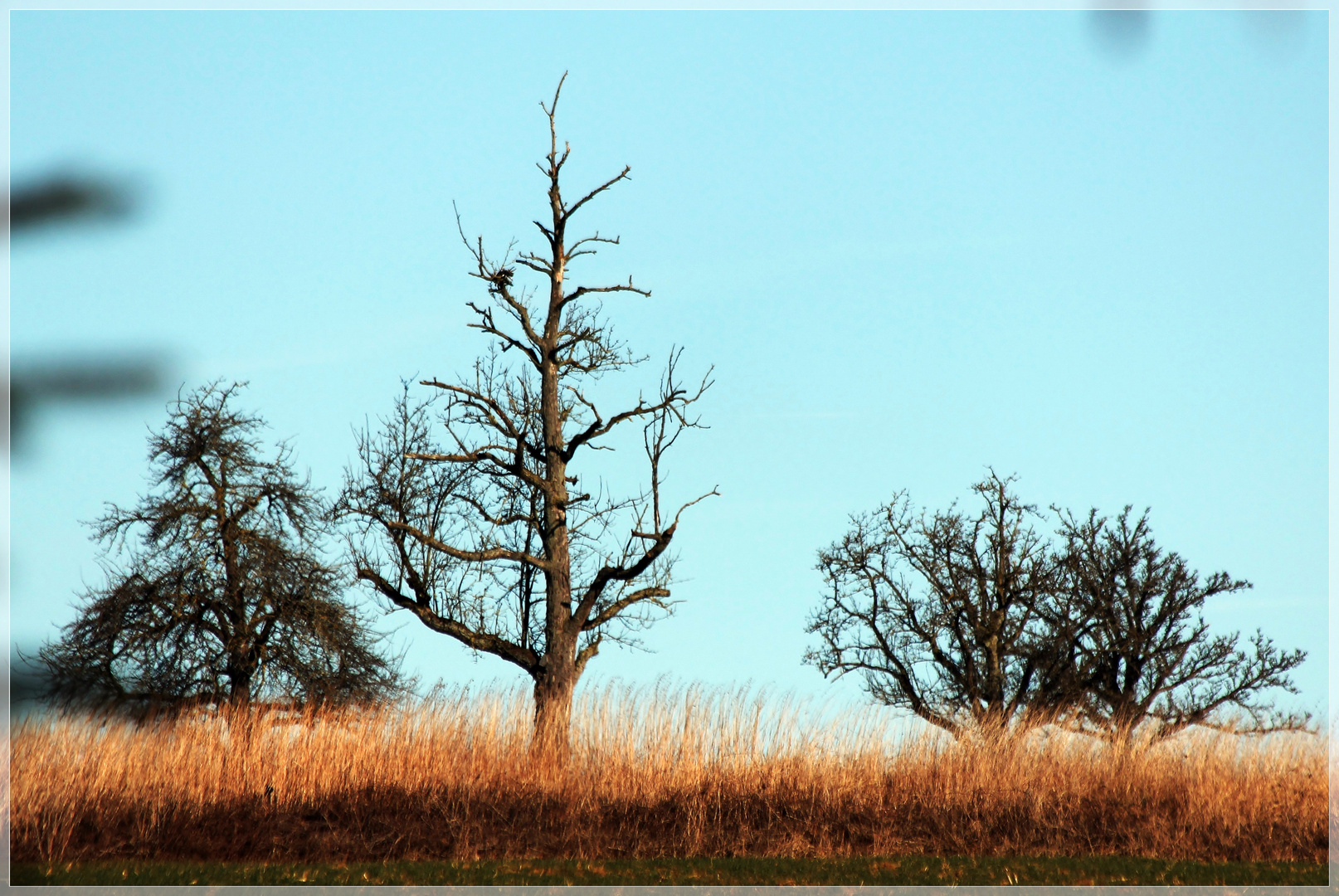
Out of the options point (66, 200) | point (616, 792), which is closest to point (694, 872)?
point (616, 792)

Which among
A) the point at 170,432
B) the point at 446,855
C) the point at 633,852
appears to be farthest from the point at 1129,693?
the point at 170,432

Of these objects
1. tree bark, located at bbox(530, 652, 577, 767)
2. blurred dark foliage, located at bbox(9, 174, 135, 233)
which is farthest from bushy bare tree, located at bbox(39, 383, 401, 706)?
blurred dark foliage, located at bbox(9, 174, 135, 233)

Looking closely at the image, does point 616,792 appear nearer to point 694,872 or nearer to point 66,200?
point 694,872

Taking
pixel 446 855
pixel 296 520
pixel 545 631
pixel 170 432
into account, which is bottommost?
pixel 446 855

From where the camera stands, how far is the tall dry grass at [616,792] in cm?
1461

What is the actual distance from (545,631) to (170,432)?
922cm

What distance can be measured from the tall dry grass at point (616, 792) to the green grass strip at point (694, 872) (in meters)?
0.90

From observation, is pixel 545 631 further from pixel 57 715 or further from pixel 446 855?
pixel 57 715

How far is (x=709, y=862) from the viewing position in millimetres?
13461

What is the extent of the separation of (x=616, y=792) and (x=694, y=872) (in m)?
3.27

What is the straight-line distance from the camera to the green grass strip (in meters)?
12.2

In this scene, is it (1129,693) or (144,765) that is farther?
(1129,693)

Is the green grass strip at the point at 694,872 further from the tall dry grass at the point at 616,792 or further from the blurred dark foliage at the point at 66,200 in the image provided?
the blurred dark foliage at the point at 66,200

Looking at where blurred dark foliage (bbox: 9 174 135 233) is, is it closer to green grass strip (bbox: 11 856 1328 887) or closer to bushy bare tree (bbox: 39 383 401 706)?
green grass strip (bbox: 11 856 1328 887)
